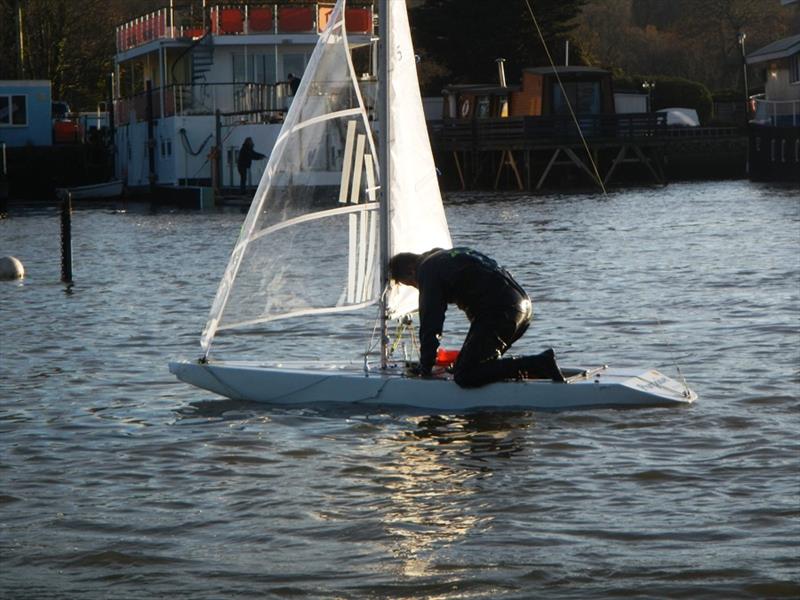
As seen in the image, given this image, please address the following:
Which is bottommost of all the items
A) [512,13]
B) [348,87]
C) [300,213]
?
[300,213]

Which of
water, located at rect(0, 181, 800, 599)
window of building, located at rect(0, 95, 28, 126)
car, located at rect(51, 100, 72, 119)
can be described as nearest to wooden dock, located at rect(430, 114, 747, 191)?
→ window of building, located at rect(0, 95, 28, 126)

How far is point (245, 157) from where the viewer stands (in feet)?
154

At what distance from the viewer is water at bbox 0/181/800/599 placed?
8203 millimetres

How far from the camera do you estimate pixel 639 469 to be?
10.6 metres

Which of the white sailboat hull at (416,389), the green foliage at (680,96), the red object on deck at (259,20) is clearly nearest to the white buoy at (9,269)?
the white sailboat hull at (416,389)

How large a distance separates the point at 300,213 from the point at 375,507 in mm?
3771

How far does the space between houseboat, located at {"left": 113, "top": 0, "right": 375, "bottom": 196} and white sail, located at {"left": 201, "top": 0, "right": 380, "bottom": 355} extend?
35.8m

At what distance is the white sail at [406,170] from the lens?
12.8 meters

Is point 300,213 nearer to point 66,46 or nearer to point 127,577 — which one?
point 127,577

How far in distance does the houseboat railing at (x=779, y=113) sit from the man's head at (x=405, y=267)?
49.0 metres

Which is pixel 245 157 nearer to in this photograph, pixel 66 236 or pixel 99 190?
pixel 99 190

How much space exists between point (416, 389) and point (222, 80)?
4214 centimetres

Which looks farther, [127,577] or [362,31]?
Answer: [362,31]

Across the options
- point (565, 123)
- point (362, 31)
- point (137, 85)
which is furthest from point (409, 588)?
point (137, 85)
